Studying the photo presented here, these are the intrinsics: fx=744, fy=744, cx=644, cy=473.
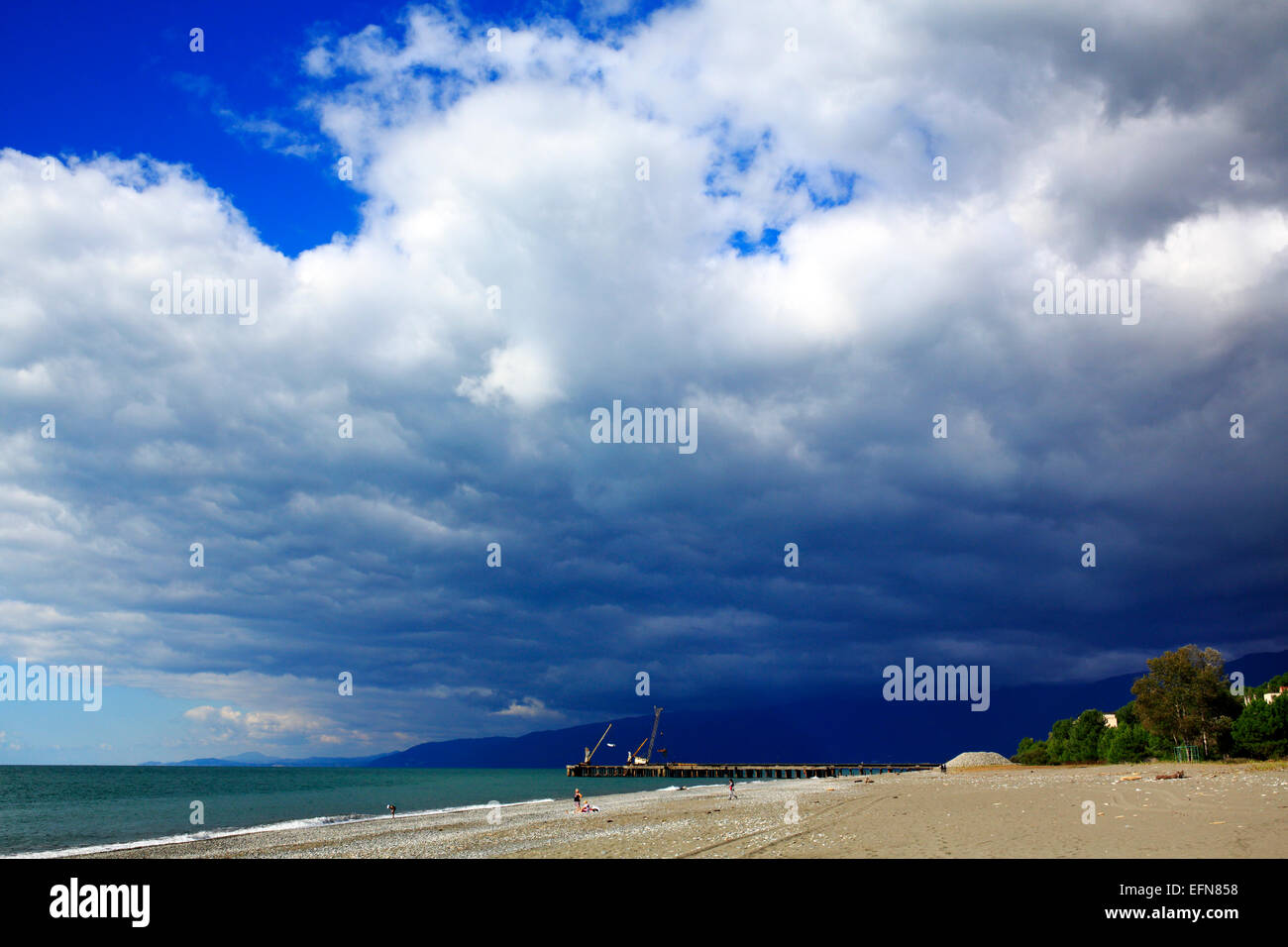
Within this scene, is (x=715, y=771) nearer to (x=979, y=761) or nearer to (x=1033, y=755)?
(x=979, y=761)

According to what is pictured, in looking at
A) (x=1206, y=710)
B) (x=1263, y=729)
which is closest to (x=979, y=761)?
(x=1206, y=710)

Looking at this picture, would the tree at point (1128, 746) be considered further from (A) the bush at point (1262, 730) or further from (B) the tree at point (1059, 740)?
(A) the bush at point (1262, 730)

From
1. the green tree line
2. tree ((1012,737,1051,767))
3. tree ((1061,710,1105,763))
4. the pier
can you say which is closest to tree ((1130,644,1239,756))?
the green tree line

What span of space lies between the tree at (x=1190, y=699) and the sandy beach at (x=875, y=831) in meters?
33.6

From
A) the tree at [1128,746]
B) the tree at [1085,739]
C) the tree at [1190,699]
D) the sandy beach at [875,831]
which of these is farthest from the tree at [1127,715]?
the sandy beach at [875,831]

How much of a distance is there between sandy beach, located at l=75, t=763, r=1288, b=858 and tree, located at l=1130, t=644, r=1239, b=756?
110ft

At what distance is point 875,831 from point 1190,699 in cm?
6871

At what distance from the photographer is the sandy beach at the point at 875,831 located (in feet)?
67.5

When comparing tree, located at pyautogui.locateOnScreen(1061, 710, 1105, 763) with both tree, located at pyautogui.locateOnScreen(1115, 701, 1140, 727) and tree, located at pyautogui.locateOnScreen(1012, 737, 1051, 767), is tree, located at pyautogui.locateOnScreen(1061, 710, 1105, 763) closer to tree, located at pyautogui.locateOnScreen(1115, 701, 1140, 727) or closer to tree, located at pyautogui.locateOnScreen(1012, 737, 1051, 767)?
tree, located at pyautogui.locateOnScreen(1115, 701, 1140, 727)

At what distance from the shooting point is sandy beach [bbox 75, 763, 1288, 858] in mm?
20578

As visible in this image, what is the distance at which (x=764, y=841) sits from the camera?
2634 cm
